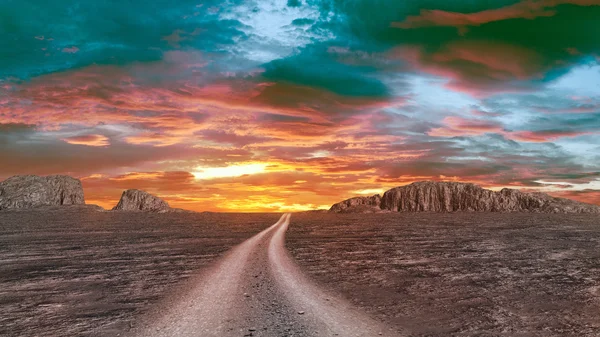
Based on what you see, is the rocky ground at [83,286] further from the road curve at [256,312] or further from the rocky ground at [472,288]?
the rocky ground at [472,288]

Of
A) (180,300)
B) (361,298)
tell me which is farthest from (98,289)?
(361,298)

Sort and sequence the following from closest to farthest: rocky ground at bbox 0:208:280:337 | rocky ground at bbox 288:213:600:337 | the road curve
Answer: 1. the road curve
2. rocky ground at bbox 288:213:600:337
3. rocky ground at bbox 0:208:280:337

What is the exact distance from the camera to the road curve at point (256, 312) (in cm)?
1257

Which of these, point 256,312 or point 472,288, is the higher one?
point 256,312

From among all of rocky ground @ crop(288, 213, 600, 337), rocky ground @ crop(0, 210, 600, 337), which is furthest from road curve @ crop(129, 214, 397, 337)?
rocky ground @ crop(288, 213, 600, 337)

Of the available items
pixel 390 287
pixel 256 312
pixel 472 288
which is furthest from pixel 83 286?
pixel 472 288

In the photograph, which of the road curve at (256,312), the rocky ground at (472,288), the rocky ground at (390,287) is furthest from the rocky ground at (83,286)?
the rocky ground at (472,288)

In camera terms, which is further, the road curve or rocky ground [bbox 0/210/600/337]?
rocky ground [bbox 0/210/600/337]

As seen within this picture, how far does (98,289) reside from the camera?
19.8m

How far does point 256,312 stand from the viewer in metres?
14.6

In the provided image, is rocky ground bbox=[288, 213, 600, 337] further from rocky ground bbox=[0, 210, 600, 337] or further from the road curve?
the road curve

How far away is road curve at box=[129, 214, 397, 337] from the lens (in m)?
12.6

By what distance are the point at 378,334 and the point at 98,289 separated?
1594 centimetres

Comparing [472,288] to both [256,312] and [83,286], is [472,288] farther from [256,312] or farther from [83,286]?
[83,286]
